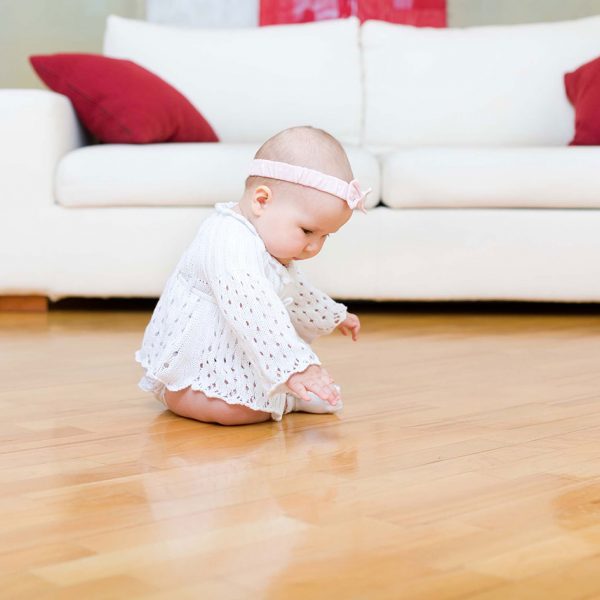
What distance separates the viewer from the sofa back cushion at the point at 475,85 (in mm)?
3383

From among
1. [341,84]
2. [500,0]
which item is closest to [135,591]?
[341,84]

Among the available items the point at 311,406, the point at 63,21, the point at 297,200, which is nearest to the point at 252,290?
the point at 297,200

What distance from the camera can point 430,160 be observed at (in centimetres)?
282

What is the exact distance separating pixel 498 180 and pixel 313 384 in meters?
1.49

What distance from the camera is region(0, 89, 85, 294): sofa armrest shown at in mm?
2846

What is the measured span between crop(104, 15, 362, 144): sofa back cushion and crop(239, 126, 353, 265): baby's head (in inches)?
72.5

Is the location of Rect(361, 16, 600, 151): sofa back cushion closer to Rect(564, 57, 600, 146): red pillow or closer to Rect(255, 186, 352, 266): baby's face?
Rect(564, 57, 600, 146): red pillow

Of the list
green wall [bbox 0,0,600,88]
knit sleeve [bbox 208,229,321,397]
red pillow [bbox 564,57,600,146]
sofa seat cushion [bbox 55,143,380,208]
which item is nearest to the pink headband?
knit sleeve [bbox 208,229,321,397]

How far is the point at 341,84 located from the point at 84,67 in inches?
33.1

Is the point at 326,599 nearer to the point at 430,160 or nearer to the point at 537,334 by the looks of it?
the point at 537,334

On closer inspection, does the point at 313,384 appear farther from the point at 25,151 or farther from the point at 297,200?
the point at 25,151

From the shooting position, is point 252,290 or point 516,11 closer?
point 252,290

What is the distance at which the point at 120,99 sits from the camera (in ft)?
9.80

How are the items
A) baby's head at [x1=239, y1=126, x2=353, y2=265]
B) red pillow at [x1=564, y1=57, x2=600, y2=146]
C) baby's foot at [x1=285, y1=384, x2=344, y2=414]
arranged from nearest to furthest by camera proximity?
baby's head at [x1=239, y1=126, x2=353, y2=265] → baby's foot at [x1=285, y1=384, x2=344, y2=414] → red pillow at [x1=564, y1=57, x2=600, y2=146]
